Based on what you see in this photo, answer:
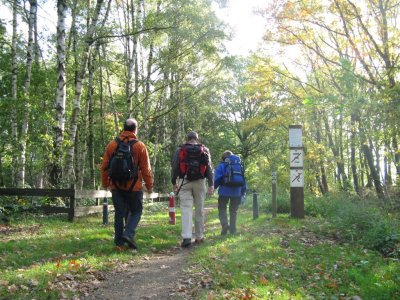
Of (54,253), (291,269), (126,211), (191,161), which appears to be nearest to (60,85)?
(191,161)

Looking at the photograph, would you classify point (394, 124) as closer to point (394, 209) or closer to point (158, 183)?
point (394, 209)

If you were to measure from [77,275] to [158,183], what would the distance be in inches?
1026

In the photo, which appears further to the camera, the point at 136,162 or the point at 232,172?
the point at 232,172

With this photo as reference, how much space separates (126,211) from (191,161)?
5.47ft

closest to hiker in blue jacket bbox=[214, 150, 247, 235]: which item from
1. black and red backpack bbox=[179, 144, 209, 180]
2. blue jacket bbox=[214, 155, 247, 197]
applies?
blue jacket bbox=[214, 155, 247, 197]

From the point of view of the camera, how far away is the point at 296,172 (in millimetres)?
11242

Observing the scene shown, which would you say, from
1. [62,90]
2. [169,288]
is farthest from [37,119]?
[169,288]

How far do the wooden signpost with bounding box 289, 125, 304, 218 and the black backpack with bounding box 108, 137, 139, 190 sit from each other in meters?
5.72

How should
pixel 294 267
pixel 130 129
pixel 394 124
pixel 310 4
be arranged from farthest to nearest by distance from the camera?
pixel 310 4 < pixel 394 124 < pixel 130 129 < pixel 294 267

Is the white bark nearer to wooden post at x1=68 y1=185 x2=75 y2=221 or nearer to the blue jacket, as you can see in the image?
wooden post at x1=68 y1=185 x2=75 y2=221

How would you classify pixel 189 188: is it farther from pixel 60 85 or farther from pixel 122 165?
pixel 60 85

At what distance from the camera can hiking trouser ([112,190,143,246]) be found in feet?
23.3

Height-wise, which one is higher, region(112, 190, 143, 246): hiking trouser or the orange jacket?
the orange jacket

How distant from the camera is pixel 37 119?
47.8ft
